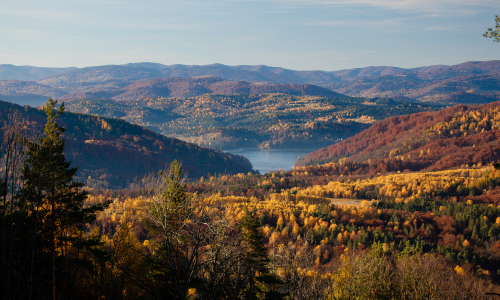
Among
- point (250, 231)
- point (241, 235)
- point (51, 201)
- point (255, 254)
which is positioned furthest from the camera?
point (250, 231)

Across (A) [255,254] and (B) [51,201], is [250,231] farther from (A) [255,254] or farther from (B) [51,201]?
(B) [51,201]

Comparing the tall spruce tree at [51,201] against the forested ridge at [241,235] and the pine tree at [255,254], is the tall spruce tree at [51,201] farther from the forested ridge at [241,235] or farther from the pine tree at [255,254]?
the pine tree at [255,254]

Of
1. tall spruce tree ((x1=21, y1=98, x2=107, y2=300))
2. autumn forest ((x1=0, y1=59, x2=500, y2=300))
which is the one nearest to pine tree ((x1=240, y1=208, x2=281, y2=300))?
autumn forest ((x1=0, y1=59, x2=500, y2=300))

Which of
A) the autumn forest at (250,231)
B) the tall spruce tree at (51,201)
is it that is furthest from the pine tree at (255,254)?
the tall spruce tree at (51,201)

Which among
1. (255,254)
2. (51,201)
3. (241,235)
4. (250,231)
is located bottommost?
(255,254)

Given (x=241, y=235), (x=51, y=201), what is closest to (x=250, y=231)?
(x=241, y=235)

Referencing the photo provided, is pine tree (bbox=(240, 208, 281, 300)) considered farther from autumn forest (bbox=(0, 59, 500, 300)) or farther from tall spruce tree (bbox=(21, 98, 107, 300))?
tall spruce tree (bbox=(21, 98, 107, 300))

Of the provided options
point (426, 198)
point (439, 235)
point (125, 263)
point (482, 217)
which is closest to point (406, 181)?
point (426, 198)

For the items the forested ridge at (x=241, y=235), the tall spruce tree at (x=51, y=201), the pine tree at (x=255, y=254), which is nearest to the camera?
the forested ridge at (x=241, y=235)

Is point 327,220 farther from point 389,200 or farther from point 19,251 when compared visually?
point 19,251

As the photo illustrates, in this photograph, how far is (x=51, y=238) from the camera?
19.2 m

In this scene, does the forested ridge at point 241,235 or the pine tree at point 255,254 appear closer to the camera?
the forested ridge at point 241,235

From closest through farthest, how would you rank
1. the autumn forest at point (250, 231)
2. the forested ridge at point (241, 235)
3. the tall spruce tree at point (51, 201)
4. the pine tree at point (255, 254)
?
the forested ridge at point (241, 235) → the autumn forest at point (250, 231) → the tall spruce tree at point (51, 201) → the pine tree at point (255, 254)

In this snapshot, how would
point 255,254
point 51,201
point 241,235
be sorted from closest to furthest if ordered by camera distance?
point 51,201
point 241,235
point 255,254
